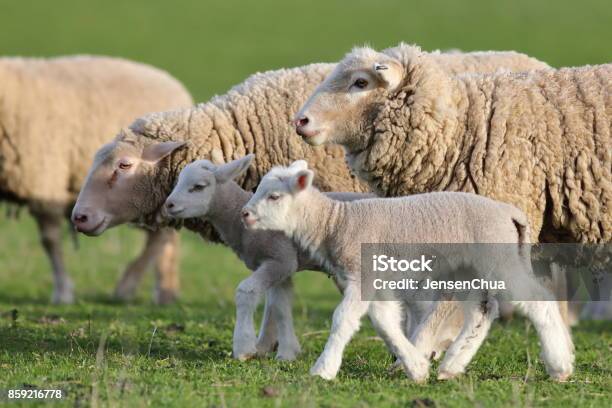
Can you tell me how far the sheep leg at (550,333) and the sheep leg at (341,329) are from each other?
85 cm

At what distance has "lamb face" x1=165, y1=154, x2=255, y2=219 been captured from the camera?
7297 mm

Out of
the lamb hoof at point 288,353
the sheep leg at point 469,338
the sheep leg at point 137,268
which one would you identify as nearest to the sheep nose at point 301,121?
the lamb hoof at point 288,353

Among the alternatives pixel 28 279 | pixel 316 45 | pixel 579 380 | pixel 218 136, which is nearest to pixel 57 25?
pixel 316 45

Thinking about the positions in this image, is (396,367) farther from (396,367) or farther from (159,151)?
(159,151)

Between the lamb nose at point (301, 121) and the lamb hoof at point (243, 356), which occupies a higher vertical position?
the lamb nose at point (301, 121)

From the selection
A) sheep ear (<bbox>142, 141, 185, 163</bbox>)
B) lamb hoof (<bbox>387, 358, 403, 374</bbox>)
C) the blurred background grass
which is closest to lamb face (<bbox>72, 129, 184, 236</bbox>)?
sheep ear (<bbox>142, 141, 185, 163</bbox>)

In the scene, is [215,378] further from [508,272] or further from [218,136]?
[218,136]

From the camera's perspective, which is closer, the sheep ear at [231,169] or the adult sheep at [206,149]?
the sheep ear at [231,169]

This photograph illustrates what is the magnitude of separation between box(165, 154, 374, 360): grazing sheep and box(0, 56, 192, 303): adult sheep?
5.46m

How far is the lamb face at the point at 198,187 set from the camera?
730 centimetres

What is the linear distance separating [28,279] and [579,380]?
996 centimetres

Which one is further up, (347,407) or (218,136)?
(218,136)

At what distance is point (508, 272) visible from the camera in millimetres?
6316

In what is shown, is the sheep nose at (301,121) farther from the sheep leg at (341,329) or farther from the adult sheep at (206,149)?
the sheep leg at (341,329)
